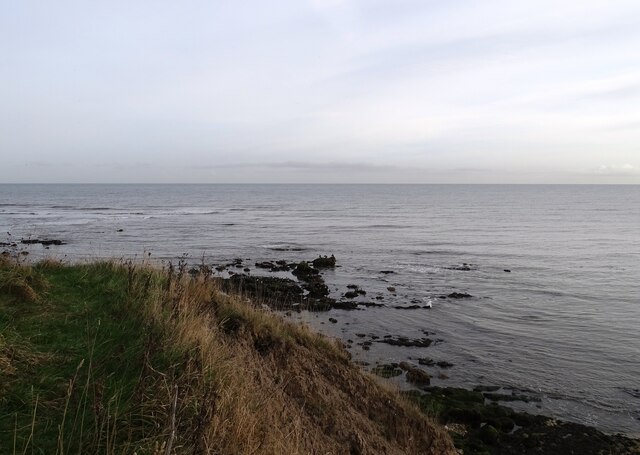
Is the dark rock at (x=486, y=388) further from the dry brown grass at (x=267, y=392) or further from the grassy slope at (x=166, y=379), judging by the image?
the grassy slope at (x=166, y=379)

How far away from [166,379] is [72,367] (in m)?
1.14

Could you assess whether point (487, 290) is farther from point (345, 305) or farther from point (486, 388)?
point (486, 388)

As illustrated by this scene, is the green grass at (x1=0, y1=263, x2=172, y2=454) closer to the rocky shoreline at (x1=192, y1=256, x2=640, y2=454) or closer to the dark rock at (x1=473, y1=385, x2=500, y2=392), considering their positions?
the rocky shoreline at (x1=192, y1=256, x2=640, y2=454)

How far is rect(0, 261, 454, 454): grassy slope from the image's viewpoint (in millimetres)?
3787

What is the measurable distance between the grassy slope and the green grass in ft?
0.05

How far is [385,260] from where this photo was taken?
34.2 metres

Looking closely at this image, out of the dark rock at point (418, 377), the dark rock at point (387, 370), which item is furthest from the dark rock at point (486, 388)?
the dark rock at point (387, 370)

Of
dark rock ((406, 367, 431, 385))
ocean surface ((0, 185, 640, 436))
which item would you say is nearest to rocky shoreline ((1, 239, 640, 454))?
dark rock ((406, 367, 431, 385))

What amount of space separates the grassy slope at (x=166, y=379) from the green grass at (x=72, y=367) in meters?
0.02

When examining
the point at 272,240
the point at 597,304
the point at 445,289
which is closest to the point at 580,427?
the point at 597,304

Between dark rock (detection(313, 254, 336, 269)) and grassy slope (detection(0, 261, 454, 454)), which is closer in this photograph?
grassy slope (detection(0, 261, 454, 454))

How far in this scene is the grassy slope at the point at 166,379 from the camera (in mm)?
3787

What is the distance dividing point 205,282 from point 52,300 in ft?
12.3

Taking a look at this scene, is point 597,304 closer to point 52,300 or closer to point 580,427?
point 580,427
